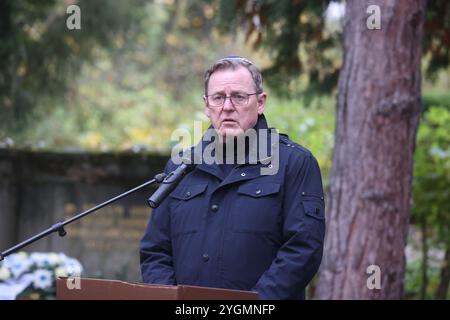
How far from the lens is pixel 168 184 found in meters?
3.27

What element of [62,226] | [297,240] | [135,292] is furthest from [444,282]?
[135,292]

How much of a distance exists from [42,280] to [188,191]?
351 centimetres

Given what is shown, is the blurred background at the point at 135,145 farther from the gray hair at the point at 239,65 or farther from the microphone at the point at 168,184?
the microphone at the point at 168,184

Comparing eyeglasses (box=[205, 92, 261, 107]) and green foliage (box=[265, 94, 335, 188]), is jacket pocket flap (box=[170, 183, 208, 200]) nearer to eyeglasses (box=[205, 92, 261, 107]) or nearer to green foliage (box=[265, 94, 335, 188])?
eyeglasses (box=[205, 92, 261, 107])

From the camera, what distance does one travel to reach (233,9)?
754 cm

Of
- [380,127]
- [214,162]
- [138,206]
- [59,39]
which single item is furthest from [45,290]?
[59,39]

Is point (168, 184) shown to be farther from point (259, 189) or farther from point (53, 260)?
point (53, 260)

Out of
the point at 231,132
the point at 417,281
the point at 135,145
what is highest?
the point at 231,132

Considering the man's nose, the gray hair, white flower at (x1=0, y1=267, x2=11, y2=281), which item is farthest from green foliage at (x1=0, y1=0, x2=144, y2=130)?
the man's nose

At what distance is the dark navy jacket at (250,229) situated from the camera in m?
3.24

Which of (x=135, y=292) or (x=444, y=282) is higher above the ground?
(x=135, y=292)

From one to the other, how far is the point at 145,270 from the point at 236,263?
1.43 feet

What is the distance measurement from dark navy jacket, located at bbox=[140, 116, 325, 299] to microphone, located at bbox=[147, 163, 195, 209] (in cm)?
13

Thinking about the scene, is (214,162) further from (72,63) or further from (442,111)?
(72,63)
